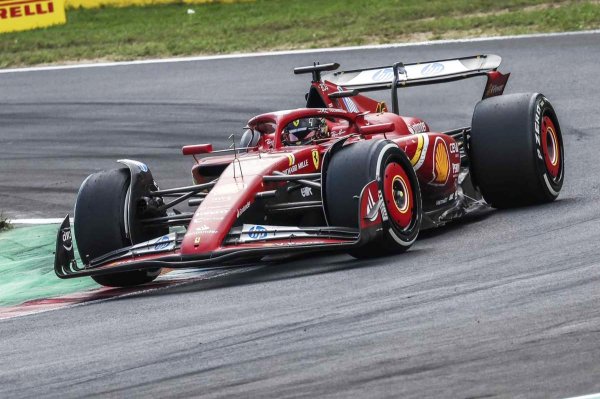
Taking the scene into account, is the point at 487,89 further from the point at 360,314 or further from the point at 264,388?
the point at 264,388

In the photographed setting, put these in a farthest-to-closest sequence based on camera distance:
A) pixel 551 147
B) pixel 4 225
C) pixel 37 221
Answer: pixel 37 221 → pixel 4 225 → pixel 551 147

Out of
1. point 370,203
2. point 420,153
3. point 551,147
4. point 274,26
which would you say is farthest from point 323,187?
point 274,26

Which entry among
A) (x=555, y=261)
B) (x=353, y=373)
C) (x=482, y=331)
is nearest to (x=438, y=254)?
(x=555, y=261)

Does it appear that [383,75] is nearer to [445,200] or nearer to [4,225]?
[445,200]

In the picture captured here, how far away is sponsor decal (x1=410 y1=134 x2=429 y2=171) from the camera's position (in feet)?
33.1

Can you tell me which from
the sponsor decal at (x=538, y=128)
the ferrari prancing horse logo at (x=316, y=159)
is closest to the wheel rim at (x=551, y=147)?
the sponsor decal at (x=538, y=128)

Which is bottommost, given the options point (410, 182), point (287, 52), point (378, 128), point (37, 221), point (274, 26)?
Result: point (37, 221)

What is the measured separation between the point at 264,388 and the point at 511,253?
3122mm

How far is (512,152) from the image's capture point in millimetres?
10406

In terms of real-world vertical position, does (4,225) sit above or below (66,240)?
below

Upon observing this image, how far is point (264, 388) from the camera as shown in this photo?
596cm

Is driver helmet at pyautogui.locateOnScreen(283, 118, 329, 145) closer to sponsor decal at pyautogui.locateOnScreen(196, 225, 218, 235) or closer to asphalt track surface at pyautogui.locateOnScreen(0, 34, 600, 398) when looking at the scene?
asphalt track surface at pyautogui.locateOnScreen(0, 34, 600, 398)

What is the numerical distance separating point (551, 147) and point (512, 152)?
68 centimetres

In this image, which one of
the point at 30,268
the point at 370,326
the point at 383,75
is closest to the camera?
the point at 370,326
